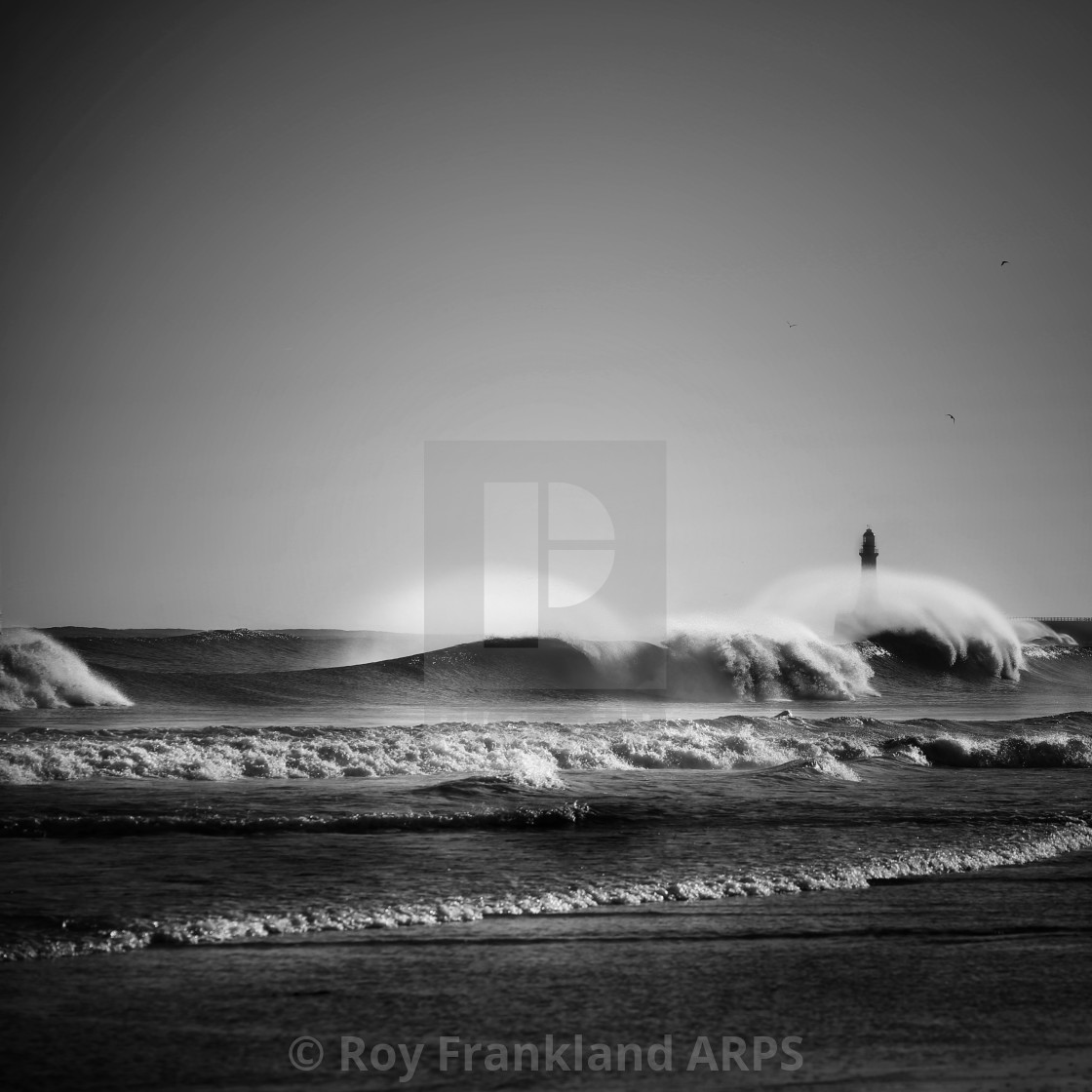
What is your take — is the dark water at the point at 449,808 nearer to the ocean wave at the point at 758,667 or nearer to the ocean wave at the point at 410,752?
the ocean wave at the point at 410,752

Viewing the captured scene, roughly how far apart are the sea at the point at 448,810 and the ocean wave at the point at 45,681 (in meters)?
0.06

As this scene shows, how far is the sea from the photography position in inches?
213

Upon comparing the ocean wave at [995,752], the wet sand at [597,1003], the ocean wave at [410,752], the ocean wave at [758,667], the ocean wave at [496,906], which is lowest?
the ocean wave at [758,667]

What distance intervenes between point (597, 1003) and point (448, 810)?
509 cm

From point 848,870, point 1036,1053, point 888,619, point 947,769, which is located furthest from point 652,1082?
point 888,619

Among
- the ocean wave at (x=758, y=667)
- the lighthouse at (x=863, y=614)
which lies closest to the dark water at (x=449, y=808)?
the ocean wave at (x=758, y=667)

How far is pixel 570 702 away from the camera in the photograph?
25.4 metres

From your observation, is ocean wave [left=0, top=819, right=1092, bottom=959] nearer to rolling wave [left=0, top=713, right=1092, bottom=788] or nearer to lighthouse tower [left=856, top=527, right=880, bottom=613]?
rolling wave [left=0, top=713, right=1092, bottom=788]

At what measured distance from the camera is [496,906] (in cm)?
549

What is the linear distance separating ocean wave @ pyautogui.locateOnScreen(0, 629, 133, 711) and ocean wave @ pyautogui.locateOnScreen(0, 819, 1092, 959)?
18.8 m

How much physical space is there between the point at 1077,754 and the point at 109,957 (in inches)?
547

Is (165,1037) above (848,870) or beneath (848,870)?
above

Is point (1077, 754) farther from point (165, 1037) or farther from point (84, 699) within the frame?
point (84, 699)

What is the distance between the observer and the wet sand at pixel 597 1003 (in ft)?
10.7
